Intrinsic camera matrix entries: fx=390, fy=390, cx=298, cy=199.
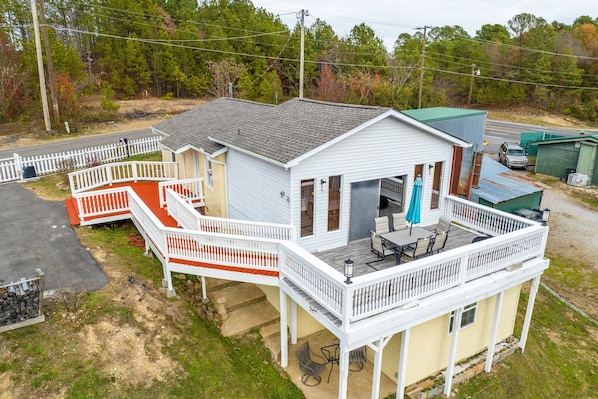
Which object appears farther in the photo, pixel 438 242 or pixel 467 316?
pixel 467 316

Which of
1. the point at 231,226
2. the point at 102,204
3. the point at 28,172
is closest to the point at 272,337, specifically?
the point at 231,226

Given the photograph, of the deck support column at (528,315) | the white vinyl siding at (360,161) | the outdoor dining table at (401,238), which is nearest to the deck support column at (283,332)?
the white vinyl siding at (360,161)

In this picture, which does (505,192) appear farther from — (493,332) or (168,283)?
(168,283)

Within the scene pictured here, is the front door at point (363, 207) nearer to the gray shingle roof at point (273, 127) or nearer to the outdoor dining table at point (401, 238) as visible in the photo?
the outdoor dining table at point (401, 238)

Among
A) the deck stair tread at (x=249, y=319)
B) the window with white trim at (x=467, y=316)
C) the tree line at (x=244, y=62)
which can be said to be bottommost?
the deck stair tread at (x=249, y=319)

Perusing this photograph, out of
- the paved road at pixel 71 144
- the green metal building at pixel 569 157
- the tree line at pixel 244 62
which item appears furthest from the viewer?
the tree line at pixel 244 62

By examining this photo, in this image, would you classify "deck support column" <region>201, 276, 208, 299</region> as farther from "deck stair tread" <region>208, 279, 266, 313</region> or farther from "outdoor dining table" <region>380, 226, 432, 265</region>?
"outdoor dining table" <region>380, 226, 432, 265</region>
